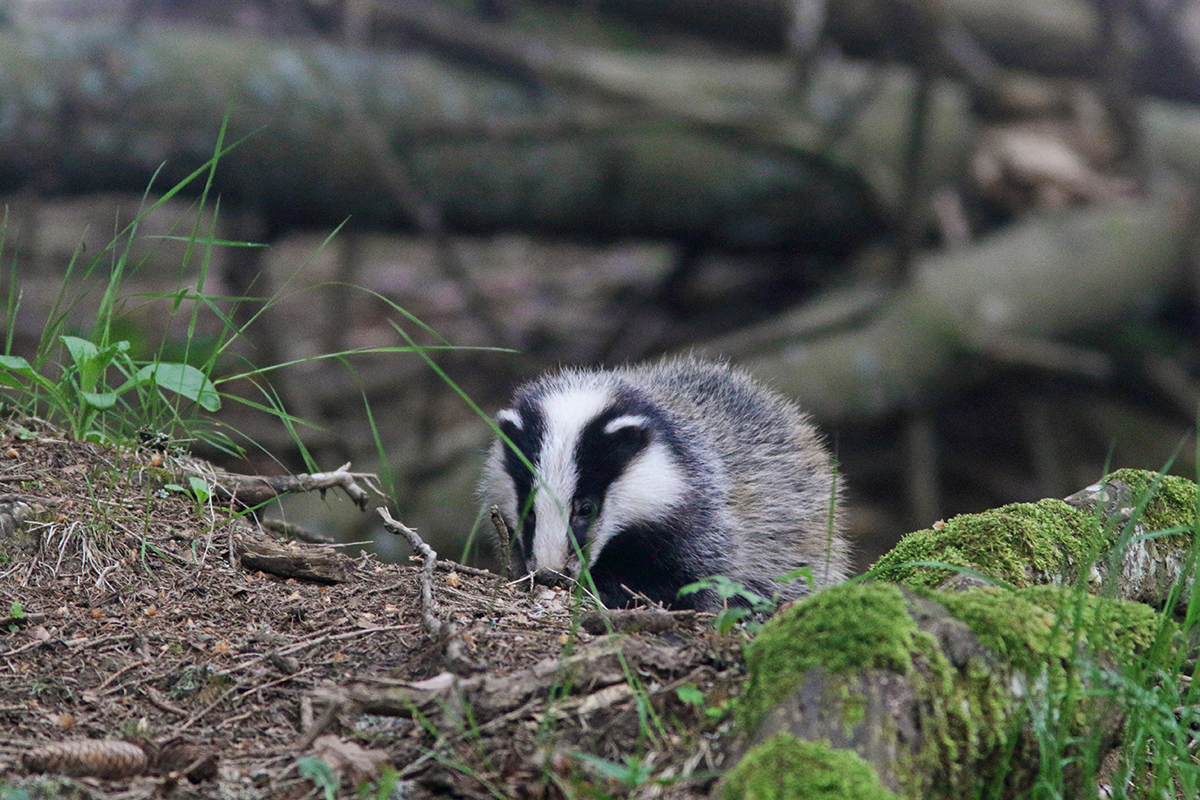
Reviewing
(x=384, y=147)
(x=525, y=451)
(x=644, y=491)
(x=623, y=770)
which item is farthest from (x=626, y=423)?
(x=384, y=147)

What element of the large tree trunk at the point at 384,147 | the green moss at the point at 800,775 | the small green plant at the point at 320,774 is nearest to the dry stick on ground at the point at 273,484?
the small green plant at the point at 320,774

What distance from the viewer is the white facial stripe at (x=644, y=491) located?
14.6 feet

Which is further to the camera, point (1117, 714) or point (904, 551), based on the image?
point (904, 551)

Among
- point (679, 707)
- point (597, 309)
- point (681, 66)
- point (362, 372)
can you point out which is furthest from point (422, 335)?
point (679, 707)

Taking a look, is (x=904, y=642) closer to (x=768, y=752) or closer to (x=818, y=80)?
(x=768, y=752)

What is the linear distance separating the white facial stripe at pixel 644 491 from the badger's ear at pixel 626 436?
0.04 m

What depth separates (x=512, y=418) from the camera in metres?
4.61

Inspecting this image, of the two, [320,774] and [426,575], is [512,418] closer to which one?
[426,575]

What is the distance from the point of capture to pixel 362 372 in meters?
9.42

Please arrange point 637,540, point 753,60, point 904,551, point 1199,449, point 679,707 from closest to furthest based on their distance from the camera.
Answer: point 679,707
point 1199,449
point 904,551
point 637,540
point 753,60

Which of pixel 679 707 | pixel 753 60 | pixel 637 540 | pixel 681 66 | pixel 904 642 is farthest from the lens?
pixel 753 60

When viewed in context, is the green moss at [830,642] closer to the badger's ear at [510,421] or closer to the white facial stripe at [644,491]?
the white facial stripe at [644,491]

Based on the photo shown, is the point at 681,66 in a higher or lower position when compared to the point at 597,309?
higher

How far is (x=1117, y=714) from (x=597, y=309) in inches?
326
